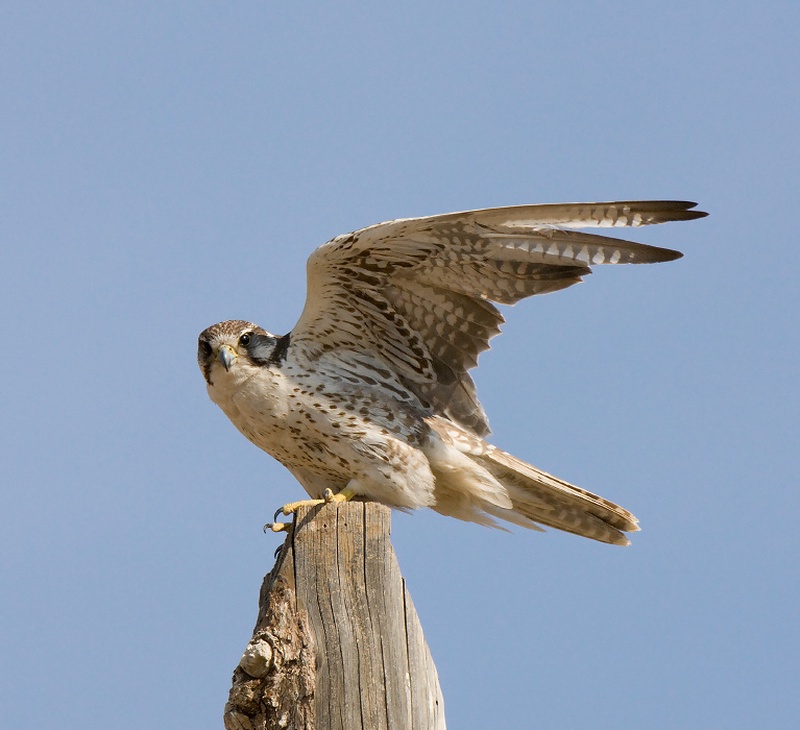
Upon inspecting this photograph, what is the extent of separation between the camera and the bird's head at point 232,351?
4.66 meters

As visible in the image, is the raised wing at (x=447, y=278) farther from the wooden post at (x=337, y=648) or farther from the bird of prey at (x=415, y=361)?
the wooden post at (x=337, y=648)

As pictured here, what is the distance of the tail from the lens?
481cm

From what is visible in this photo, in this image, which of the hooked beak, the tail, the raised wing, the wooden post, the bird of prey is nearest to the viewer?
the wooden post

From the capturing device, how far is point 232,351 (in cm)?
471

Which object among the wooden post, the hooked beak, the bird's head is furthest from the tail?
the wooden post

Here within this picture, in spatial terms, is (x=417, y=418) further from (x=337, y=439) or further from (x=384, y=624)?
(x=384, y=624)

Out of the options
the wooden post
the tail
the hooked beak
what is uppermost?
the hooked beak

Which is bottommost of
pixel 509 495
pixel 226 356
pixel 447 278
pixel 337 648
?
pixel 337 648

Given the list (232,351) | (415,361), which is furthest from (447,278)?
(232,351)

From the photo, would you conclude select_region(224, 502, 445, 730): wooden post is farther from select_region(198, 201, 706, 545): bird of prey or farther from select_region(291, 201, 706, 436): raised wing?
select_region(291, 201, 706, 436): raised wing

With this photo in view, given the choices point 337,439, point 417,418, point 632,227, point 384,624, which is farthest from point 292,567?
point 632,227

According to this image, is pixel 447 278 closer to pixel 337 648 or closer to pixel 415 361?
pixel 415 361

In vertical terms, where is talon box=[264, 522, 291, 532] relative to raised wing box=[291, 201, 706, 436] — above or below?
below

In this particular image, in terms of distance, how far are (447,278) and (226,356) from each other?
3.23 feet
